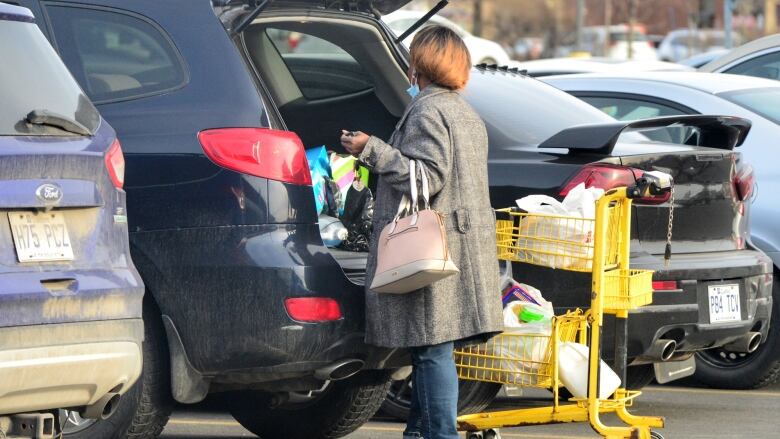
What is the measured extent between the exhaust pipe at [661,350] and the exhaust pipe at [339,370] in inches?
59.6

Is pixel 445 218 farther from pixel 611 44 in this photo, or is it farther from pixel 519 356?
pixel 611 44

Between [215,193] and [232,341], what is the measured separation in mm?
529

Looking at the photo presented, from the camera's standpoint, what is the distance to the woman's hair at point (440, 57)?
5.66 meters

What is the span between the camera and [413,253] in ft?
17.6

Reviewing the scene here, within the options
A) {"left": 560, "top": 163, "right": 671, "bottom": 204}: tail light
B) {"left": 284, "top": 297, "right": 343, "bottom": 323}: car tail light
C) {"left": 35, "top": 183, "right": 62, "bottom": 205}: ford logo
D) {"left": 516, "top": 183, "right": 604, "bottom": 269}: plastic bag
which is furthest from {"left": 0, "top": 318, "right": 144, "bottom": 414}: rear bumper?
{"left": 560, "top": 163, "right": 671, "bottom": 204}: tail light

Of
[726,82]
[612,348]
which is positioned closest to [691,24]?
[726,82]

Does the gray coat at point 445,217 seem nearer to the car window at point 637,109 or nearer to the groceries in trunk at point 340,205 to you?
the groceries in trunk at point 340,205

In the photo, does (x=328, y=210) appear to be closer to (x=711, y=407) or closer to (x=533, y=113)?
(x=533, y=113)

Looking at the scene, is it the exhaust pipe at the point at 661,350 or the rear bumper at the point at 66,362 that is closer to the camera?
the rear bumper at the point at 66,362

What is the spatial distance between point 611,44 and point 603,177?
39317 mm

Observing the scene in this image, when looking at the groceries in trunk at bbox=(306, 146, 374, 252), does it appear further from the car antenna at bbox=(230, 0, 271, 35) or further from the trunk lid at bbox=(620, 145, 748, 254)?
the trunk lid at bbox=(620, 145, 748, 254)

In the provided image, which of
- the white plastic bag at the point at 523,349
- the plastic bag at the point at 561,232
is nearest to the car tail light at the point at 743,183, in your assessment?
the plastic bag at the point at 561,232

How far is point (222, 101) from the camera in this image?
562 cm

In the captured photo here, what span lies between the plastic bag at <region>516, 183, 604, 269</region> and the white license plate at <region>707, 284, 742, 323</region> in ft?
3.71
